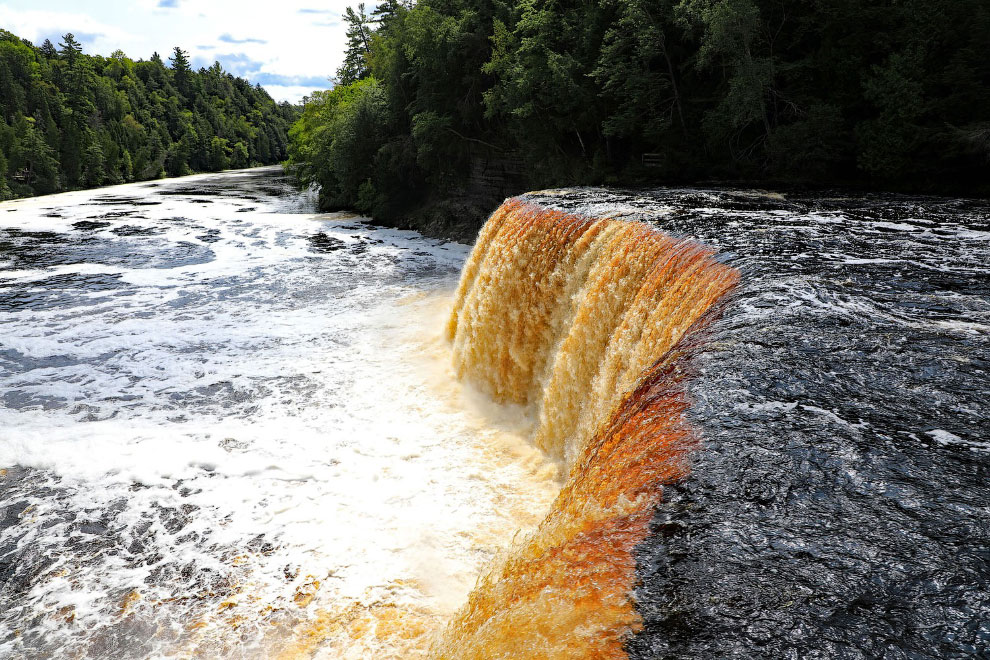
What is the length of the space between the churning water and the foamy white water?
0.14 feet

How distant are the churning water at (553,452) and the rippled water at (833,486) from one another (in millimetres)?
13

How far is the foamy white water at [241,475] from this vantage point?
15.6ft

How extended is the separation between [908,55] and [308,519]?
580 inches

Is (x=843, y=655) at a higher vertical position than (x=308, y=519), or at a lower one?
higher

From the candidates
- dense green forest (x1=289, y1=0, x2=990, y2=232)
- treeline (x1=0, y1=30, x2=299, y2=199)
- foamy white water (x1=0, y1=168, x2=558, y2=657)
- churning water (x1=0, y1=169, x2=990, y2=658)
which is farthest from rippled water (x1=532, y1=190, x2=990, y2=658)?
treeline (x1=0, y1=30, x2=299, y2=199)

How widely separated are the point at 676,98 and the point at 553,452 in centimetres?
1388

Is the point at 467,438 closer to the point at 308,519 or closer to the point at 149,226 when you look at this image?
the point at 308,519

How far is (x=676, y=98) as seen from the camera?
17.4 m

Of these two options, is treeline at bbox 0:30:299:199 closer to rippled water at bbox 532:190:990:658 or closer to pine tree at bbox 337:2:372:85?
pine tree at bbox 337:2:372:85

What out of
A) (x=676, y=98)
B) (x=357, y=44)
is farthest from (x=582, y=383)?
(x=357, y=44)

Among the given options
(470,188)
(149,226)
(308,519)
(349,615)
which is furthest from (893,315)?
(149,226)

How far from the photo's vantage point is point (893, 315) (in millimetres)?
4332

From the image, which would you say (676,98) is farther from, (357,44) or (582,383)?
(357,44)

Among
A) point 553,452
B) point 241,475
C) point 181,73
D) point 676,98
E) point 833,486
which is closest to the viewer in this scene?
point 833,486
